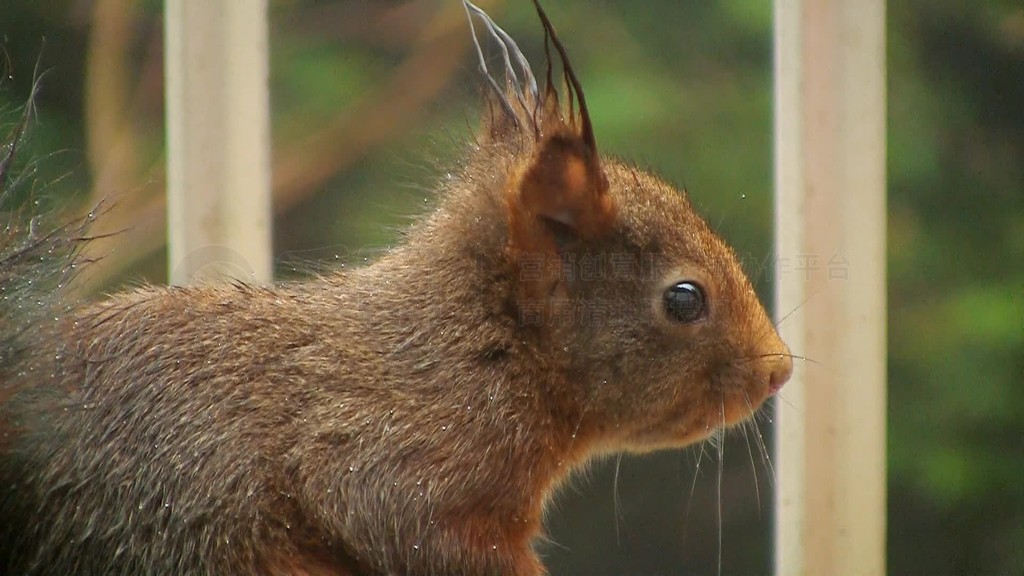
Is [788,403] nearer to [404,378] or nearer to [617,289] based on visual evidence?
[617,289]

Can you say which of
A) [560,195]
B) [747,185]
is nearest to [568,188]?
[560,195]

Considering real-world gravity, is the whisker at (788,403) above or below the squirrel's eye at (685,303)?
below

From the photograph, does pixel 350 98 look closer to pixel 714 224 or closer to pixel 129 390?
pixel 714 224

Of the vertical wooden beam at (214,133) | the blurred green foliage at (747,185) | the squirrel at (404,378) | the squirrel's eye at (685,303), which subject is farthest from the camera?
the blurred green foliage at (747,185)

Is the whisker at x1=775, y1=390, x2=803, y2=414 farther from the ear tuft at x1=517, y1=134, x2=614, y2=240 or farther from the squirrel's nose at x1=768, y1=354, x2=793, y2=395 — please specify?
the ear tuft at x1=517, y1=134, x2=614, y2=240

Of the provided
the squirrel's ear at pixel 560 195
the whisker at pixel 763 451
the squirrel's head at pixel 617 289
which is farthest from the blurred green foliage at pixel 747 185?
the squirrel's ear at pixel 560 195

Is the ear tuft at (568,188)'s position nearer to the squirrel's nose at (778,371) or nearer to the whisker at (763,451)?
the squirrel's nose at (778,371)
